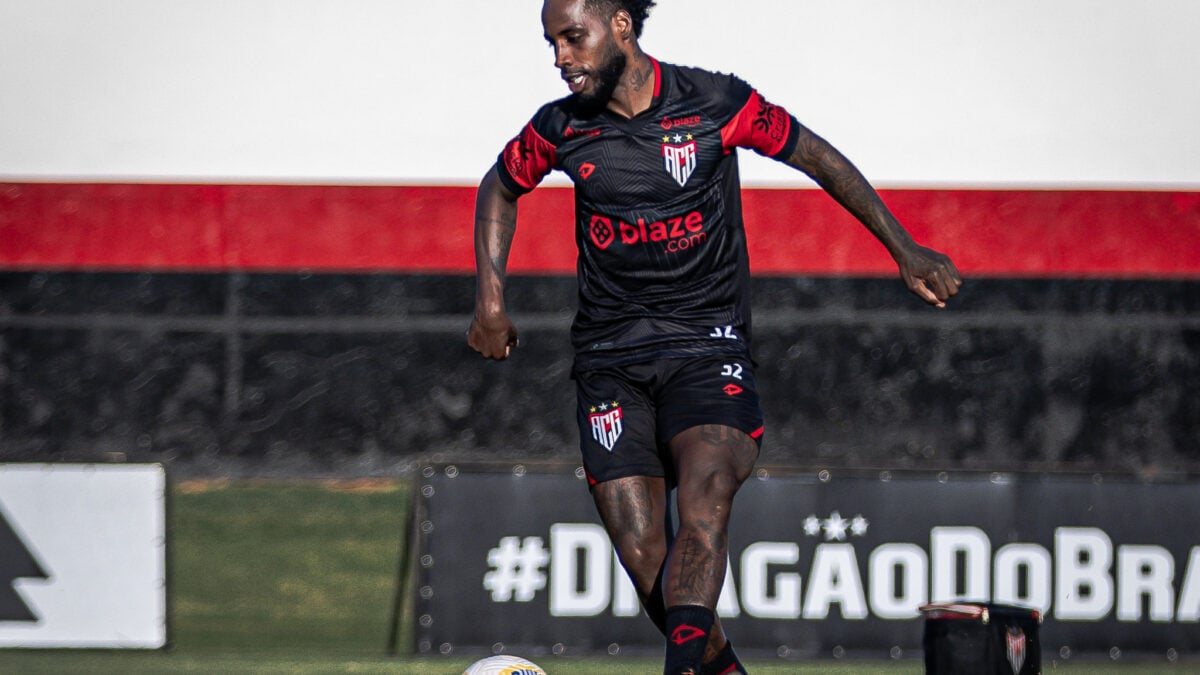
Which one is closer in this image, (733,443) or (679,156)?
(733,443)

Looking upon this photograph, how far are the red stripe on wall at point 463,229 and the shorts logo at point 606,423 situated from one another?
16.7 feet

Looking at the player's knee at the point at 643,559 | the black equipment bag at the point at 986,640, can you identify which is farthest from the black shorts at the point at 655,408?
the black equipment bag at the point at 986,640

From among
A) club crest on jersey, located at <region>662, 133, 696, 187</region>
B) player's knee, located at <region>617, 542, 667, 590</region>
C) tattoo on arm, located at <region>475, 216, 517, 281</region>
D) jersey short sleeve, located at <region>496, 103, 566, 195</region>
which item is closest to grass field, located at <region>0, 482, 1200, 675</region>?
player's knee, located at <region>617, 542, 667, 590</region>

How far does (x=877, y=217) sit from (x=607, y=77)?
78 centimetres

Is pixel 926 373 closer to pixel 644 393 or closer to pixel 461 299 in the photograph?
pixel 461 299

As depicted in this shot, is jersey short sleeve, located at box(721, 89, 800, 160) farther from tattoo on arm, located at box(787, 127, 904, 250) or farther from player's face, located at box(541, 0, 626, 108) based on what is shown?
player's face, located at box(541, 0, 626, 108)

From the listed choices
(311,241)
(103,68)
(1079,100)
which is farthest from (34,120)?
(1079,100)

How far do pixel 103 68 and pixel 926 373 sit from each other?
500 centimetres

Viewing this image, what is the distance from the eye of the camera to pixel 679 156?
156 inches

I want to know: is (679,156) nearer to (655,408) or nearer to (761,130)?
(761,130)

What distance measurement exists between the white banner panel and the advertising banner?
0.96 m

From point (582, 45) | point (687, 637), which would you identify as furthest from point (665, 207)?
point (687, 637)

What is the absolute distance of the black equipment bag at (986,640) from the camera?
15.1ft

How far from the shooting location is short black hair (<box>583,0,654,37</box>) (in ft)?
12.7
